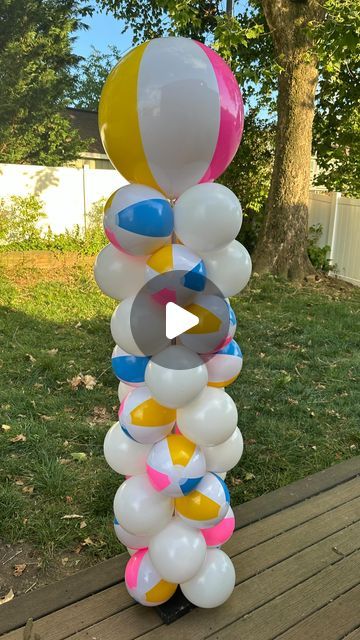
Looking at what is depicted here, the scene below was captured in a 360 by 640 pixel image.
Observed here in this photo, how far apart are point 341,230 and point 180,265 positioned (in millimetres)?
8040

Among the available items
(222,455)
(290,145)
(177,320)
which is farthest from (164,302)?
(290,145)

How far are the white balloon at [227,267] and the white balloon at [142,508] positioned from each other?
68 cm

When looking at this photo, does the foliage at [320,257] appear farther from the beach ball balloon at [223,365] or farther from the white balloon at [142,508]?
the white balloon at [142,508]

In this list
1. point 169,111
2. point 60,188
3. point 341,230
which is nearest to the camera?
point 169,111

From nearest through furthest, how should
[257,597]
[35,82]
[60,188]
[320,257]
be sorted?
[257,597] → [320,257] → [60,188] → [35,82]

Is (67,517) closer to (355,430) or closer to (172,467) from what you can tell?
(172,467)

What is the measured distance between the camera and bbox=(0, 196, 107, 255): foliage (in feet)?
26.3

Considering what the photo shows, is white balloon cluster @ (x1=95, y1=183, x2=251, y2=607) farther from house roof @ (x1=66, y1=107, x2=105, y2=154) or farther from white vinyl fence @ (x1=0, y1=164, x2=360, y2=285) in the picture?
house roof @ (x1=66, y1=107, x2=105, y2=154)

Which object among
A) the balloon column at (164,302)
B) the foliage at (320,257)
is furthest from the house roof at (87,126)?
the balloon column at (164,302)

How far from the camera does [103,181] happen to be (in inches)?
367

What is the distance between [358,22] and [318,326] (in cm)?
360

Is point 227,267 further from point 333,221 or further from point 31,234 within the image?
point 333,221

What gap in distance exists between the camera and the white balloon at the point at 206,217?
145 centimetres

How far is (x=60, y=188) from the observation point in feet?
29.5
